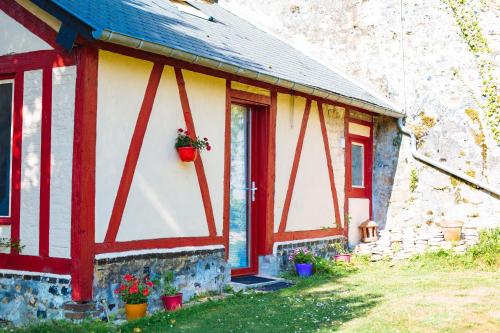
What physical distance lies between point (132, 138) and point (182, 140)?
0.72m

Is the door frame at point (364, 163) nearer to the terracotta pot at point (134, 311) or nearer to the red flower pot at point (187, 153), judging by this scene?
the red flower pot at point (187, 153)

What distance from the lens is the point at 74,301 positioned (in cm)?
621

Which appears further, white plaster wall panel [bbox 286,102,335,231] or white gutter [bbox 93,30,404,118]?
white plaster wall panel [bbox 286,102,335,231]

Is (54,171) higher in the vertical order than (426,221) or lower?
higher

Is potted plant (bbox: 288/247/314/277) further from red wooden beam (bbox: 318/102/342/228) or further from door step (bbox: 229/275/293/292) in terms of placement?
red wooden beam (bbox: 318/102/342/228)

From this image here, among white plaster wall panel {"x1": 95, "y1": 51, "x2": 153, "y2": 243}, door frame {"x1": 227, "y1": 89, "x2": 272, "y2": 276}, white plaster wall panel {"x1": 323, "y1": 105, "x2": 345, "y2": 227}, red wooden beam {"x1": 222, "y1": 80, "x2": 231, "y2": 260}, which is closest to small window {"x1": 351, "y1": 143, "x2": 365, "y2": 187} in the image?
white plaster wall panel {"x1": 323, "y1": 105, "x2": 345, "y2": 227}

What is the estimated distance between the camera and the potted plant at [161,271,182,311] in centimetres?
693

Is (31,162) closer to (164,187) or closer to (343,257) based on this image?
(164,187)

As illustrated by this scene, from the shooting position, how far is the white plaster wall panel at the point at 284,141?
9.45 metres

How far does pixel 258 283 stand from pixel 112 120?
3046 mm

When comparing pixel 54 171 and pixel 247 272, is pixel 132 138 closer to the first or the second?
pixel 54 171

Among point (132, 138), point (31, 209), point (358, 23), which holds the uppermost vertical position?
point (358, 23)

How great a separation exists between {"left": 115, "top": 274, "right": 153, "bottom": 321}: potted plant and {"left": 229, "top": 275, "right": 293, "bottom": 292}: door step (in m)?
1.75

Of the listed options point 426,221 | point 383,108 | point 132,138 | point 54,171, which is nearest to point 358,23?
point 383,108
